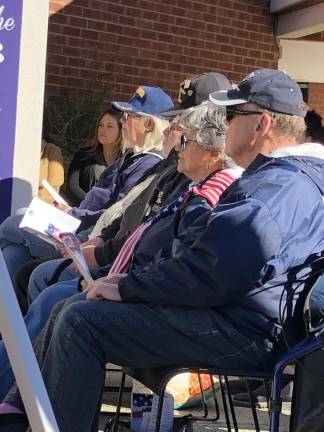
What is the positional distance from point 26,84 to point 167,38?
337 cm

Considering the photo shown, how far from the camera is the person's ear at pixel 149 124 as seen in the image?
4.78 meters

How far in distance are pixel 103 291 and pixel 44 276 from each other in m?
1.24

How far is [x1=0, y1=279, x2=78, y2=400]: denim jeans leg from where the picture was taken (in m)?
3.34

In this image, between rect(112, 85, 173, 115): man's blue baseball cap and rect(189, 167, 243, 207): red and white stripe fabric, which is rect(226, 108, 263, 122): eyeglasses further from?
rect(112, 85, 173, 115): man's blue baseball cap

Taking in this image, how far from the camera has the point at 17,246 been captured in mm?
4688

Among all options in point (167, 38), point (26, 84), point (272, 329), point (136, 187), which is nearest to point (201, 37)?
point (167, 38)

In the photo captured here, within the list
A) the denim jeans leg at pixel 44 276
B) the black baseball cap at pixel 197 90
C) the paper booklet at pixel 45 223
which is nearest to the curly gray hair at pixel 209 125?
the black baseball cap at pixel 197 90

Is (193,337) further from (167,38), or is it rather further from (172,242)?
(167,38)

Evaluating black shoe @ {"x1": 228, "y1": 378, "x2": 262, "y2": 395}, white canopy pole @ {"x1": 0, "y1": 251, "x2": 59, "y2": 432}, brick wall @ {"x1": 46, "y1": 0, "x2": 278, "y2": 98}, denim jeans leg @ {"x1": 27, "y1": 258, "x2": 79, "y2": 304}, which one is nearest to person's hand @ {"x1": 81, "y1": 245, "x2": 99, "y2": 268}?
denim jeans leg @ {"x1": 27, "y1": 258, "x2": 79, "y2": 304}

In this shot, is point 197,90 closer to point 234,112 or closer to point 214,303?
point 234,112

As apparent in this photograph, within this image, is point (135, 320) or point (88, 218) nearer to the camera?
point (135, 320)

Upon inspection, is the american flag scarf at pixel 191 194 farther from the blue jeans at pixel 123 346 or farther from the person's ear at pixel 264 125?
the blue jeans at pixel 123 346

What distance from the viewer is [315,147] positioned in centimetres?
288

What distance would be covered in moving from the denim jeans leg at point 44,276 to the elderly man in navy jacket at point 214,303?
124 cm
